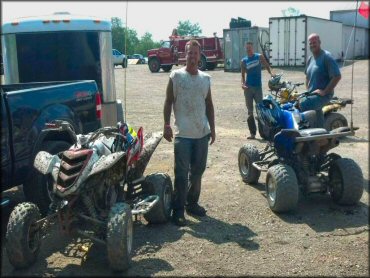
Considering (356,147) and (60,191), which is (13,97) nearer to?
(60,191)

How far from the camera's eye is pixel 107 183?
4445 millimetres

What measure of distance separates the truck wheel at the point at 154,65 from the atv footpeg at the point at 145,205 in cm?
2664

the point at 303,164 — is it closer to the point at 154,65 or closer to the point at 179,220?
the point at 179,220

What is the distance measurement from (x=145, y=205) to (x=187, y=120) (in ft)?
3.51

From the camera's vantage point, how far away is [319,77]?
21.9 ft

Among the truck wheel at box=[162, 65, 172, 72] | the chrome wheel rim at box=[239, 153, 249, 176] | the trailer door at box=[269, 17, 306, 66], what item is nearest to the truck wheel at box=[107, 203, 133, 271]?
the chrome wheel rim at box=[239, 153, 249, 176]

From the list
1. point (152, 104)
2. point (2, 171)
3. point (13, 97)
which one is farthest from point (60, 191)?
point (152, 104)

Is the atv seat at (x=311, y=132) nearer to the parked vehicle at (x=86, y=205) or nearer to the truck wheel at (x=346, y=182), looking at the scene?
the truck wheel at (x=346, y=182)

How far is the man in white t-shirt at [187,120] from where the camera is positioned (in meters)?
5.16

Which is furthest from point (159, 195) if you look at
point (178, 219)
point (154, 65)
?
point (154, 65)

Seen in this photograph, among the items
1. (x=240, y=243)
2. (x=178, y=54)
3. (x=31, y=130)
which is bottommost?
(x=240, y=243)

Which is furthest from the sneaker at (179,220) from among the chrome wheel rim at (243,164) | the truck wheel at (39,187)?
the chrome wheel rim at (243,164)

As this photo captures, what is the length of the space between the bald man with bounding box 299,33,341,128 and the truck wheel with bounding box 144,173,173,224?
247 cm

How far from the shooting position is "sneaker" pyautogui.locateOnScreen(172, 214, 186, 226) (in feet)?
17.0
